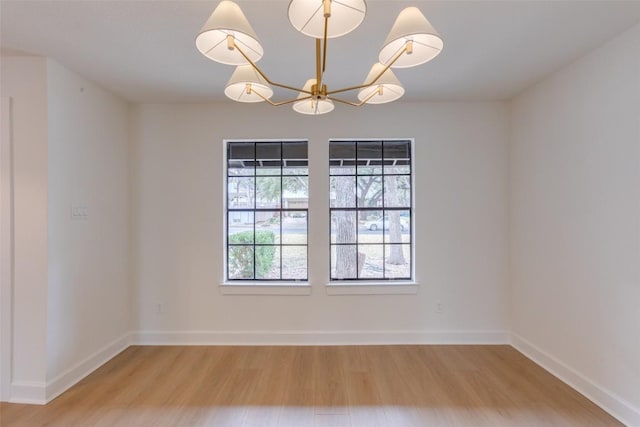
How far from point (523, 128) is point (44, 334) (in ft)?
15.0

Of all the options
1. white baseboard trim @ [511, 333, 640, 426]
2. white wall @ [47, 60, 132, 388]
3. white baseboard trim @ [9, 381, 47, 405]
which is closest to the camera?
white baseboard trim @ [511, 333, 640, 426]

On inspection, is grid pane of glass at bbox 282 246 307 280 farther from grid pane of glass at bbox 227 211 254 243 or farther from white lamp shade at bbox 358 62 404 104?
white lamp shade at bbox 358 62 404 104

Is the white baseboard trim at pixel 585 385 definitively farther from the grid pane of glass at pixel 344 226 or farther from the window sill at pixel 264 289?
the window sill at pixel 264 289

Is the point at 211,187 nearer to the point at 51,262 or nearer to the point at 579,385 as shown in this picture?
the point at 51,262

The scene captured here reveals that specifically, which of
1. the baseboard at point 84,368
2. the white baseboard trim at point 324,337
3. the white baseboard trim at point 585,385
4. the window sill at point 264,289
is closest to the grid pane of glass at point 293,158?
the window sill at point 264,289

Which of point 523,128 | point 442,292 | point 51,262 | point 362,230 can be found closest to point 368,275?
point 362,230

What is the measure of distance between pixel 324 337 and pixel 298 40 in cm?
278

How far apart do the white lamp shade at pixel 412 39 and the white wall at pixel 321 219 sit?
1.97 m

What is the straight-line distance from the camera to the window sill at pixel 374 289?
3.33 metres

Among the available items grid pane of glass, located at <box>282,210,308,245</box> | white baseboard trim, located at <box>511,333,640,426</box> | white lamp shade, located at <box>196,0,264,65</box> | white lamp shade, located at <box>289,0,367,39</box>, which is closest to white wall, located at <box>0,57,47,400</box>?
white lamp shade, located at <box>196,0,264,65</box>

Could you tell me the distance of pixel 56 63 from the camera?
2455mm

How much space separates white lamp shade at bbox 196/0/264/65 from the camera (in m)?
1.16

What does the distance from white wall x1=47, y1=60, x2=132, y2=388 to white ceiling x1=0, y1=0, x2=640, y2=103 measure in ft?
0.99

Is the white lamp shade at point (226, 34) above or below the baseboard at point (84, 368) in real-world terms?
above
